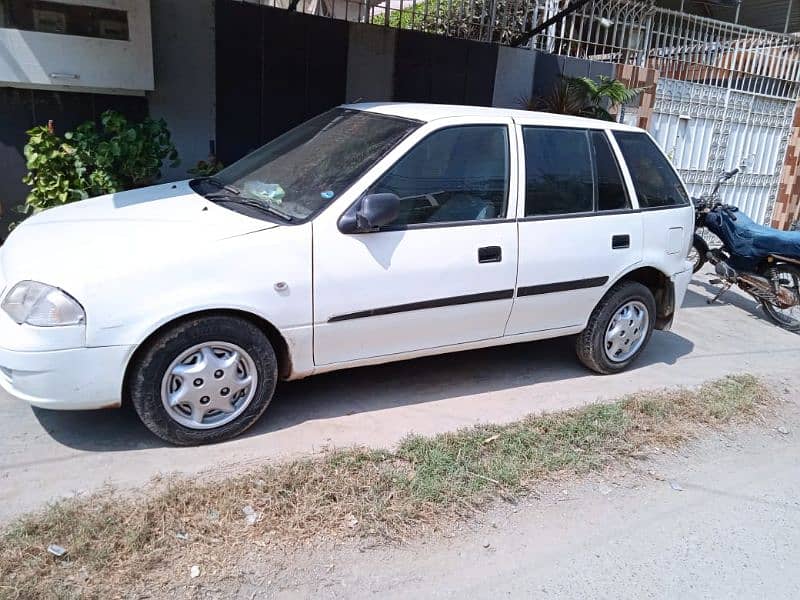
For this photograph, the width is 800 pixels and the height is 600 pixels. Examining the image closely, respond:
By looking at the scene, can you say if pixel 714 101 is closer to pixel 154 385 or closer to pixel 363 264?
pixel 363 264

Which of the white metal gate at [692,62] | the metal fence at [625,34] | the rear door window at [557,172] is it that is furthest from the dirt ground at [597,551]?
the white metal gate at [692,62]

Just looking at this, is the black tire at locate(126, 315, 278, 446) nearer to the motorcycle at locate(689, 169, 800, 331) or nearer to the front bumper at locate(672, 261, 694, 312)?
the front bumper at locate(672, 261, 694, 312)

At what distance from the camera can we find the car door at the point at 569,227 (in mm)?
4391

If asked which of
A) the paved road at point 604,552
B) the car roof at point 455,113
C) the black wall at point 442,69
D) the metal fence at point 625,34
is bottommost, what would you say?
the paved road at point 604,552

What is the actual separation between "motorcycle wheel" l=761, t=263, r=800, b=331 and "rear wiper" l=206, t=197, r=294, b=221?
552 cm

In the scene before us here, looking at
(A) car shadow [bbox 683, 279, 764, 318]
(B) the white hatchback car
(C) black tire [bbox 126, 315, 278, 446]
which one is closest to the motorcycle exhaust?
(A) car shadow [bbox 683, 279, 764, 318]

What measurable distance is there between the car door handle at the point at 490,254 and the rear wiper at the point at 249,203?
1.16 metres

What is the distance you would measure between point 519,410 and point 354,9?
19.5 ft

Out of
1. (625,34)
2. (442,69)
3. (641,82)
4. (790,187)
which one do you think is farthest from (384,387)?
(790,187)

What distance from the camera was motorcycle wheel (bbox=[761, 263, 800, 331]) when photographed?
6953 millimetres

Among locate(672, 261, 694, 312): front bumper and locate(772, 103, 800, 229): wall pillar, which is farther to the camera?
locate(772, 103, 800, 229): wall pillar

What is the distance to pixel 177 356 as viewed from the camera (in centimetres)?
340

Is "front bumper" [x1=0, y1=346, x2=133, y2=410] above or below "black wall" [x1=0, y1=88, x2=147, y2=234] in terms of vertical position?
below

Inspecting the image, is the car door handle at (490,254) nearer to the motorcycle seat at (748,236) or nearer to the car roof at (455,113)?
the car roof at (455,113)
